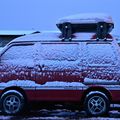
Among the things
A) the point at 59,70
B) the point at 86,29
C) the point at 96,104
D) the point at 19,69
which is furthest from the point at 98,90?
the point at 19,69

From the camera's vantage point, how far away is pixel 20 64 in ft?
35.6

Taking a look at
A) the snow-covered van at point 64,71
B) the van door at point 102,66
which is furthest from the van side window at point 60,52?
the van door at point 102,66

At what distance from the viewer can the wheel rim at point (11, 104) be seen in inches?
427

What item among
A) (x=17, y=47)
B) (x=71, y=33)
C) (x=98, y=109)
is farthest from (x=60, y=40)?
(x=98, y=109)


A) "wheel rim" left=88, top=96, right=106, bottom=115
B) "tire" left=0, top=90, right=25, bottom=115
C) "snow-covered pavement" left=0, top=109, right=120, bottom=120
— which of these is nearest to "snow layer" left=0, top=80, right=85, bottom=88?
"tire" left=0, top=90, right=25, bottom=115

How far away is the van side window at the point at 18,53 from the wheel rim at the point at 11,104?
3.01 feet

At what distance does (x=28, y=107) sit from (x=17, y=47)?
5.08 feet

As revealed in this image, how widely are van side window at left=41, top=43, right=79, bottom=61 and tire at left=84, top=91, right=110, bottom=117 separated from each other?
95 centimetres

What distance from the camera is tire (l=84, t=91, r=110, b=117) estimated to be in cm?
1050

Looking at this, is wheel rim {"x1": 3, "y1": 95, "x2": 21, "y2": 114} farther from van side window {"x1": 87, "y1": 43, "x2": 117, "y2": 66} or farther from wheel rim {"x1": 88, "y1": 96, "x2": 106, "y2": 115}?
van side window {"x1": 87, "y1": 43, "x2": 117, "y2": 66}

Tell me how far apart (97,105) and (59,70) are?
3.84 feet

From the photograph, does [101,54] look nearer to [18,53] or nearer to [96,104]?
[96,104]

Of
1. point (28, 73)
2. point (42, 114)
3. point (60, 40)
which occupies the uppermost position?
point (60, 40)

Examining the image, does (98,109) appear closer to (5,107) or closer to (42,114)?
(42,114)
